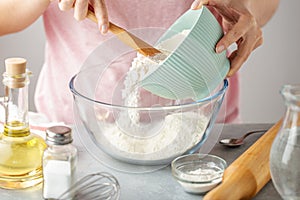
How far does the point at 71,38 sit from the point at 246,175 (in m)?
0.59

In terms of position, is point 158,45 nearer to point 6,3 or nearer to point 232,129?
point 232,129

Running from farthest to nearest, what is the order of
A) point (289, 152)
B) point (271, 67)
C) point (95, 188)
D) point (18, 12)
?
1. point (271, 67)
2. point (18, 12)
3. point (95, 188)
4. point (289, 152)

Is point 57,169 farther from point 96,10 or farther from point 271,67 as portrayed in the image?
point 271,67

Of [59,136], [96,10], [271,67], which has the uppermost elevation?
[96,10]

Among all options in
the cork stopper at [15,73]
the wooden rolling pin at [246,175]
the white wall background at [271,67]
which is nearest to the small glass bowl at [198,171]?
the wooden rolling pin at [246,175]

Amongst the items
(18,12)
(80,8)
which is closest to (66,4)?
(80,8)

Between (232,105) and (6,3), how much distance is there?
1.79ft

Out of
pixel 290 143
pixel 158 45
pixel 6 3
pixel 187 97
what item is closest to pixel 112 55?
pixel 158 45

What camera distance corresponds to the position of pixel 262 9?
1.41 metres

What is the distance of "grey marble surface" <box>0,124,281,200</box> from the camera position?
3.40 feet

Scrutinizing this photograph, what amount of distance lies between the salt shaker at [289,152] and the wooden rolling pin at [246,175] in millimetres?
63

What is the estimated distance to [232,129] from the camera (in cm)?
127

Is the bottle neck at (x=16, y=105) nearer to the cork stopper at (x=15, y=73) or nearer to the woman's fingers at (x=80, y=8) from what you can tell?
the cork stopper at (x=15, y=73)

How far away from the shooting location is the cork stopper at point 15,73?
3.38ft
